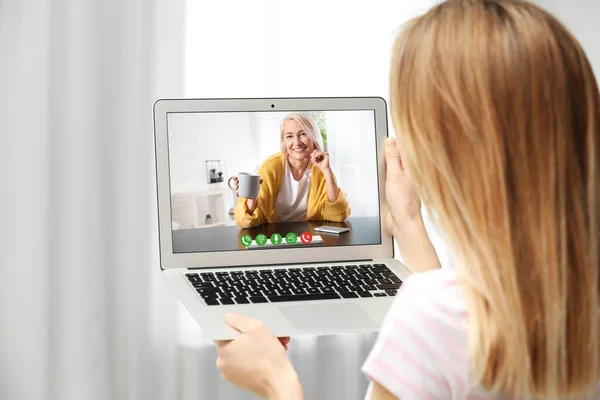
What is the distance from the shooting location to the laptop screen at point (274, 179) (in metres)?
1.32

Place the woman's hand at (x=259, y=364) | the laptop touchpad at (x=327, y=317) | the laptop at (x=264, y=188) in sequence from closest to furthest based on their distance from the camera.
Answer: the woman's hand at (x=259, y=364)
the laptop touchpad at (x=327, y=317)
the laptop at (x=264, y=188)

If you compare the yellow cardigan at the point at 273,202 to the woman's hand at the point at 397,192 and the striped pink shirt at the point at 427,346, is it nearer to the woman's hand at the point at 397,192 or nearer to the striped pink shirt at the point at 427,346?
the woman's hand at the point at 397,192

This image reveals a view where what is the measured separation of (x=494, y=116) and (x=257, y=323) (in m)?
0.48

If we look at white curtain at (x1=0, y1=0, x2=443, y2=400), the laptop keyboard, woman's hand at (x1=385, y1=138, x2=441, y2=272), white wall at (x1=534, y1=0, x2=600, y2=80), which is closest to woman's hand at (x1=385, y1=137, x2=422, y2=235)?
woman's hand at (x1=385, y1=138, x2=441, y2=272)

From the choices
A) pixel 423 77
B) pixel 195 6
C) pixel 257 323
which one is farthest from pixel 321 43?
pixel 423 77


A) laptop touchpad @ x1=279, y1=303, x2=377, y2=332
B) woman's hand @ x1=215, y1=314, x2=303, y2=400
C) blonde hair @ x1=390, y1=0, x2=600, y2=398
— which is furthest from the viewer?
laptop touchpad @ x1=279, y1=303, x2=377, y2=332

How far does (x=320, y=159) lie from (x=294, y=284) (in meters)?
0.28

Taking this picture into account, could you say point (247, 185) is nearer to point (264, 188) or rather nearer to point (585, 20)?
point (264, 188)

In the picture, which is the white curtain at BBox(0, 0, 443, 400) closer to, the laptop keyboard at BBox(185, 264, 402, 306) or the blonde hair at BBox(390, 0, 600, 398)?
the laptop keyboard at BBox(185, 264, 402, 306)

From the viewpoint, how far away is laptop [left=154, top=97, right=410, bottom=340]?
1.30 m

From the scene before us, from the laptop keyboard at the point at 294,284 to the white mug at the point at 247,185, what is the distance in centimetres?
15

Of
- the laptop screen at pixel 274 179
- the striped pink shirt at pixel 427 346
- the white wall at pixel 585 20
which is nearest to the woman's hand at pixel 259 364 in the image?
the striped pink shirt at pixel 427 346

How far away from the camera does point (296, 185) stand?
1351 mm

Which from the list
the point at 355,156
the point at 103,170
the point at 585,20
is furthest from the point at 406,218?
the point at 585,20
